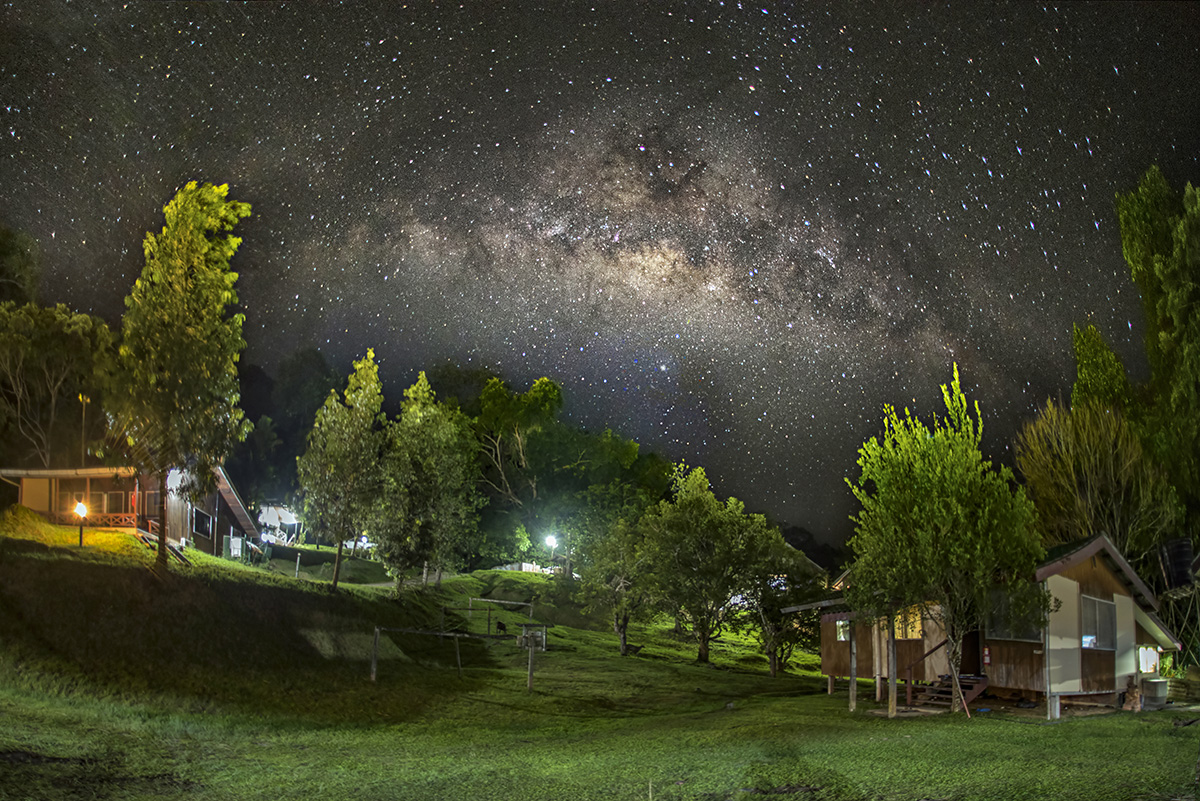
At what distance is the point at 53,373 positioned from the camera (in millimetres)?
Answer: 42625

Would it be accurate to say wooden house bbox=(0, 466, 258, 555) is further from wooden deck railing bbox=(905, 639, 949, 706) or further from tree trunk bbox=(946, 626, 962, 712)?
tree trunk bbox=(946, 626, 962, 712)

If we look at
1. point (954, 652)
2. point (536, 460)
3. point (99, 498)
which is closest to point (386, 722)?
point (954, 652)

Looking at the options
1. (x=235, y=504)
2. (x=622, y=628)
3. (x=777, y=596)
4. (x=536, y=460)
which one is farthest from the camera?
(x=536, y=460)

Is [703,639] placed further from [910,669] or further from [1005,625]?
[1005,625]

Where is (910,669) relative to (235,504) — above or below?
below

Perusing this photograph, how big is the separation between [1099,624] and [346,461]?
29722 mm

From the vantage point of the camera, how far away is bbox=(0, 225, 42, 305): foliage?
4238cm

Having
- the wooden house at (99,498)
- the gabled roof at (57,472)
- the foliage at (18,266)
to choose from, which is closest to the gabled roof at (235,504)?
the wooden house at (99,498)

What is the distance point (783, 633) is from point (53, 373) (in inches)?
1471

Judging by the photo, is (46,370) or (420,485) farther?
(420,485)

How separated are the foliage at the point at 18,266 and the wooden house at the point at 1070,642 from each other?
133 ft

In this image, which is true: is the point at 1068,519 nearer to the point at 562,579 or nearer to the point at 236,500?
the point at 562,579

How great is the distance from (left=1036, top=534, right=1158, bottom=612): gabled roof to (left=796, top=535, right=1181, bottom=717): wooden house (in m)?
0.03

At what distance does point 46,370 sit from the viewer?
41531 mm
